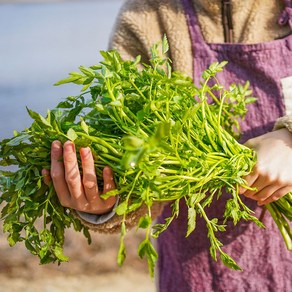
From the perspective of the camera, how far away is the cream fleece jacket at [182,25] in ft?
4.49

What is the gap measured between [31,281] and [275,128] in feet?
7.24

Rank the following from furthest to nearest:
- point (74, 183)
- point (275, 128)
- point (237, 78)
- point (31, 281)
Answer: point (31, 281) < point (237, 78) < point (275, 128) < point (74, 183)

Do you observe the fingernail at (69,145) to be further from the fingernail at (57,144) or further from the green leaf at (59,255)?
the green leaf at (59,255)

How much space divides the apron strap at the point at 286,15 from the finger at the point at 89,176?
0.51 m

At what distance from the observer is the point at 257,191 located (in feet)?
3.79

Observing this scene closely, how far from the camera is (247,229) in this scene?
1.36 metres

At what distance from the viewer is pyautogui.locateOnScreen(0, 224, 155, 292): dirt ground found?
3.18 metres

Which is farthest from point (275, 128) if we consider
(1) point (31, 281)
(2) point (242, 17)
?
(1) point (31, 281)

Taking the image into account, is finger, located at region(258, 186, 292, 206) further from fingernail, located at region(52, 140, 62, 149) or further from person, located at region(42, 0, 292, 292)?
fingernail, located at region(52, 140, 62, 149)

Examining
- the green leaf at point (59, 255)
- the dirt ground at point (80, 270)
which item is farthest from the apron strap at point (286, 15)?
the dirt ground at point (80, 270)

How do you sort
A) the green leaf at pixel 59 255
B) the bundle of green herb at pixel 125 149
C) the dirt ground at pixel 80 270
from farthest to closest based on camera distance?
the dirt ground at pixel 80 270, the green leaf at pixel 59 255, the bundle of green herb at pixel 125 149

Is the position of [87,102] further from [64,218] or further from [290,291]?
[290,291]

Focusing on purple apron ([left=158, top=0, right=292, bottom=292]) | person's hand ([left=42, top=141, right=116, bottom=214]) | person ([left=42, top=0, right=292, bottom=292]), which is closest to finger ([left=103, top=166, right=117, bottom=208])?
person's hand ([left=42, top=141, right=116, bottom=214])

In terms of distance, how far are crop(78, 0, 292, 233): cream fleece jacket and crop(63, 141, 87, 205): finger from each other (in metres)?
0.26
